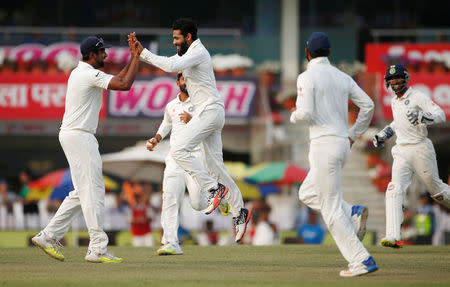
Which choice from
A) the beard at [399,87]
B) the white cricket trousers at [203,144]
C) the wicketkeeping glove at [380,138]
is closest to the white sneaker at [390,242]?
the wicketkeeping glove at [380,138]

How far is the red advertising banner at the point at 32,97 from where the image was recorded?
1102 inches

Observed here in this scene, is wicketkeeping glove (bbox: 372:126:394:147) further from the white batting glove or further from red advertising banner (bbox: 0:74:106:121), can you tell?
red advertising banner (bbox: 0:74:106:121)

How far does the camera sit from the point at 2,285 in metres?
8.80

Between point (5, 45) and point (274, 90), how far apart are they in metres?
8.26

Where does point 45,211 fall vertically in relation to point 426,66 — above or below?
below

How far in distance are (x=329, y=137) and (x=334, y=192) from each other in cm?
54

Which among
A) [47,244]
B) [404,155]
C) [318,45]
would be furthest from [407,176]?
[47,244]

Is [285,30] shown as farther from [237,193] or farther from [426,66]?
[237,193]

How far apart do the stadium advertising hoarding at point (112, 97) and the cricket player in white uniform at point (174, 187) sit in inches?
574

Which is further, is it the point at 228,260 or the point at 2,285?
the point at 228,260

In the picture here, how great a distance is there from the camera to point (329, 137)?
9234 millimetres

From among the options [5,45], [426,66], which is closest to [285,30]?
[426,66]

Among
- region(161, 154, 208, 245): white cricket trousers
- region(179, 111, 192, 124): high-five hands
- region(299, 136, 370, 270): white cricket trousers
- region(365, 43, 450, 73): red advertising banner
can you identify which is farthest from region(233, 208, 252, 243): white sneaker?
region(365, 43, 450, 73): red advertising banner

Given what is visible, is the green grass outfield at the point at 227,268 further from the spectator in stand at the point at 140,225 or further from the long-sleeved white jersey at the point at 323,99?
the spectator in stand at the point at 140,225
